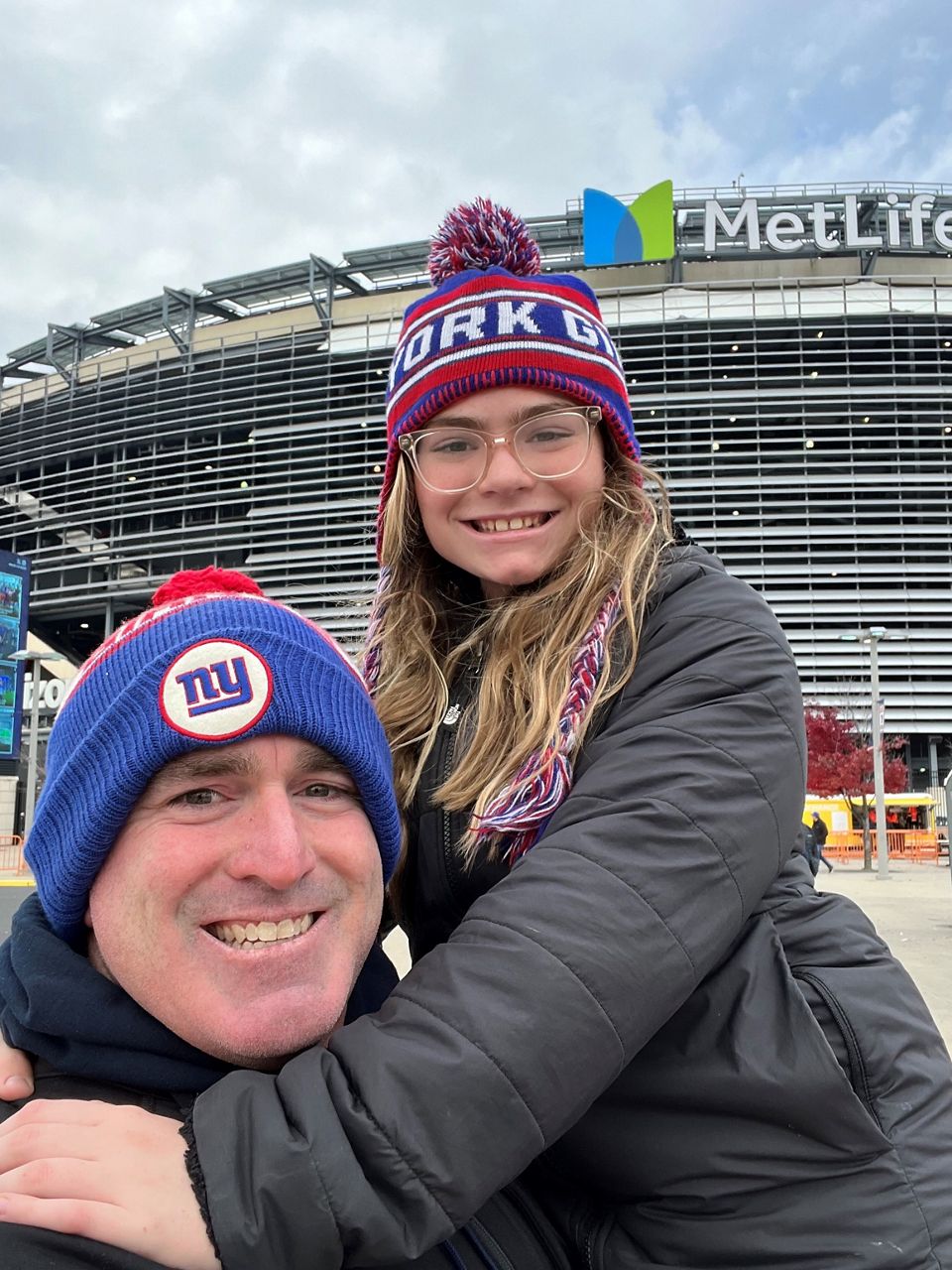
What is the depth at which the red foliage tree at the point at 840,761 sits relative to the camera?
28.2 meters

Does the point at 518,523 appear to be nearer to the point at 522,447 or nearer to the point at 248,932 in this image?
the point at 522,447

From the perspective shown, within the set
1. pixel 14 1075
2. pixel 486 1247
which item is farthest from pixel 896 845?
pixel 14 1075

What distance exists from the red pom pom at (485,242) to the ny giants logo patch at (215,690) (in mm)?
1337

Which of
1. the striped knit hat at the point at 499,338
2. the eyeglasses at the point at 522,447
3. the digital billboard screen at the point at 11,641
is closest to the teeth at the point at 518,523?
the eyeglasses at the point at 522,447

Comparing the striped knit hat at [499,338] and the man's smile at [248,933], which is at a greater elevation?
the striped knit hat at [499,338]

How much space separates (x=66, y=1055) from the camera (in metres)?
1.26

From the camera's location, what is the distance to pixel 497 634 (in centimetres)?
211

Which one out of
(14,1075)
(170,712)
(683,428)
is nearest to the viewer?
(14,1075)

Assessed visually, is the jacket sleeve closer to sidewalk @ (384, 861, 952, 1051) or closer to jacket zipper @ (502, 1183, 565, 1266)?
jacket zipper @ (502, 1183, 565, 1266)

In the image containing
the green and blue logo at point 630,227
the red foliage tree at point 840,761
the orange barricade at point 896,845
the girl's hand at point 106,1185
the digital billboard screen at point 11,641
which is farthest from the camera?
the green and blue logo at point 630,227

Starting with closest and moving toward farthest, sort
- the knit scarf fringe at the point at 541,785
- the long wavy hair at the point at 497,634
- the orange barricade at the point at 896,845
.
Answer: the knit scarf fringe at the point at 541,785
the long wavy hair at the point at 497,634
the orange barricade at the point at 896,845

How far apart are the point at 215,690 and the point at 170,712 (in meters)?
0.07

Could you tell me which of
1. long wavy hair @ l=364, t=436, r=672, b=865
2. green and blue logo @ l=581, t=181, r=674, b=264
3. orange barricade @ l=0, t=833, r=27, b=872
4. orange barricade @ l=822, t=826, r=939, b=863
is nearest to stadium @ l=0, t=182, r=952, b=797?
green and blue logo @ l=581, t=181, r=674, b=264

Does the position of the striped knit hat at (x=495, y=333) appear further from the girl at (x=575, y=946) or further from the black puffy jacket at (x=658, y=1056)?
the black puffy jacket at (x=658, y=1056)
